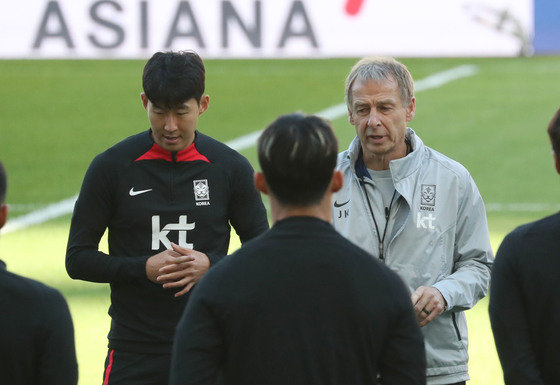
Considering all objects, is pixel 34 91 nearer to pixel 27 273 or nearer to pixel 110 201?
pixel 27 273

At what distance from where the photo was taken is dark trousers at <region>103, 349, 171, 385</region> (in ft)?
12.4

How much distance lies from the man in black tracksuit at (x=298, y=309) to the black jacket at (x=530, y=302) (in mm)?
388

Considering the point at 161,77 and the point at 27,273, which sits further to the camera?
the point at 27,273

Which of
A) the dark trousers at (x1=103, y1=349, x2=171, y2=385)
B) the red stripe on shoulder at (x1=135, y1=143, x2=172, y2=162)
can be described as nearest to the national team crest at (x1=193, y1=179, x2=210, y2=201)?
the red stripe on shoulder at (x1=135, y1=143, x2=172, y2=162)

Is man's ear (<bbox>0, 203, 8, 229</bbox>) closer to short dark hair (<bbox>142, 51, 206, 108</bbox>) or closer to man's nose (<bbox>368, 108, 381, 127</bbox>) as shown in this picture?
short dark hair (<bbox>142, 51, 206, 108</bbox>)

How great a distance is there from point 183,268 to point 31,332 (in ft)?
3.67

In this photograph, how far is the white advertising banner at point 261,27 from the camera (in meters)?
20.0

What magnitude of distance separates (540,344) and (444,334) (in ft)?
2.85

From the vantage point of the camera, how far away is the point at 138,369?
3779mm

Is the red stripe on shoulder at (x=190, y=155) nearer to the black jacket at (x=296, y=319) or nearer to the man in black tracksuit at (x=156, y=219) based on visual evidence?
the man in black tracksuit at (x=156, y=219)

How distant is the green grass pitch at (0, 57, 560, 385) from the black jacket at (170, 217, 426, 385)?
6682mm

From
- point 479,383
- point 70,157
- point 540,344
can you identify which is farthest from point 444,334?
point 70,157

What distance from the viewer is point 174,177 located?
3922 millimetres

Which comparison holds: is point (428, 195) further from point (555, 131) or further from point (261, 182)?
point (261, 182)
